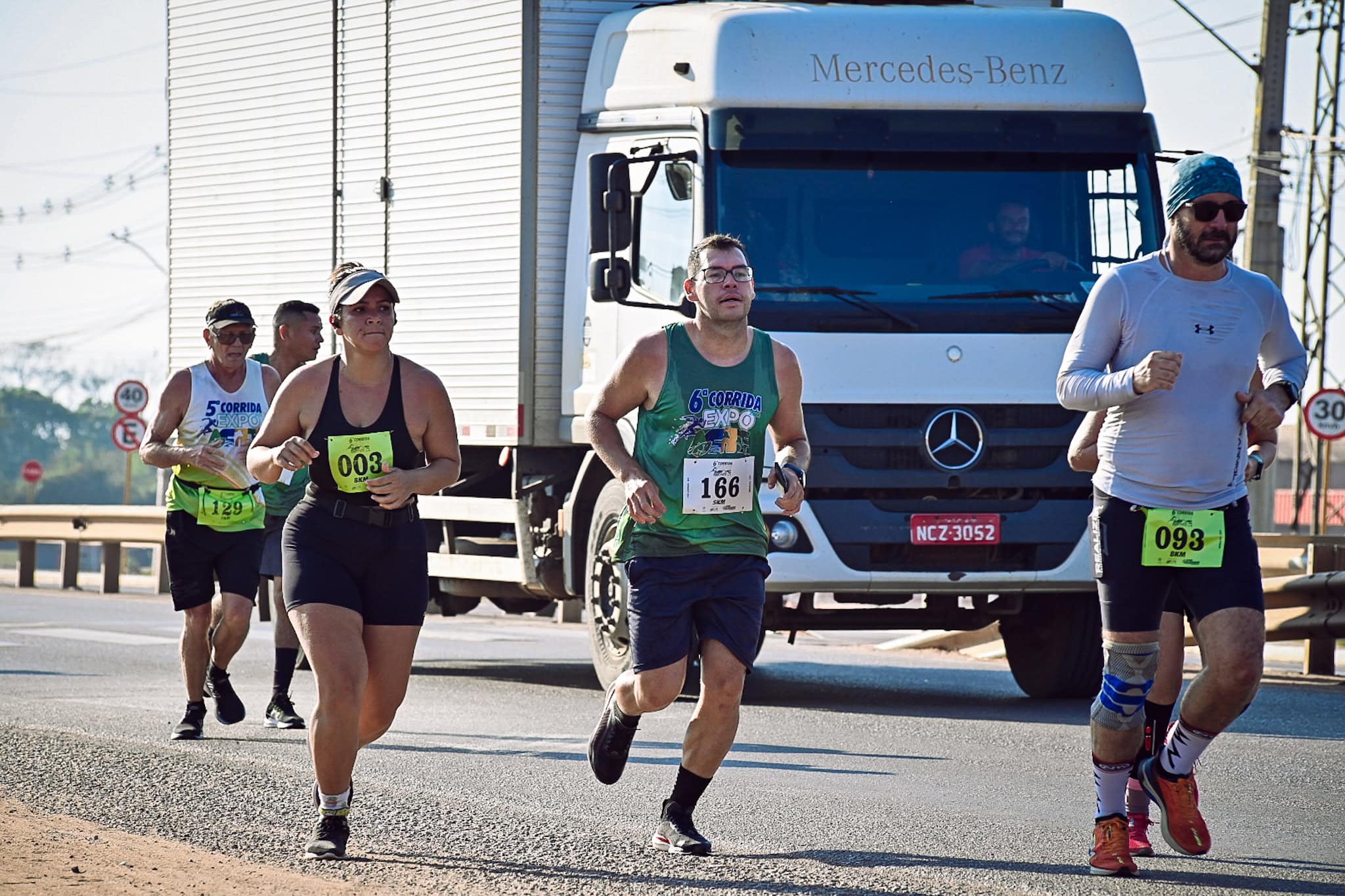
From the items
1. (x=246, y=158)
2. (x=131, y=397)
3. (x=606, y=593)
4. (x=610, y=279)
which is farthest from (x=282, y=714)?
(x=131, y=397)

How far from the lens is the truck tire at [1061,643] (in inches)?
467

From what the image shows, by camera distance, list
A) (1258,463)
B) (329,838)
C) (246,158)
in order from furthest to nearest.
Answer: (246,158), (1258,463), (329,838)

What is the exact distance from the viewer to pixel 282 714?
10.1 metres

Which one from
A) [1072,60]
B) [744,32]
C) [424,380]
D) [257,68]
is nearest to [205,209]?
[257,68]

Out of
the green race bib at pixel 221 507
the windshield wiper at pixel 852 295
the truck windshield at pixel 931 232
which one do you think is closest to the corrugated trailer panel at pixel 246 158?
the truck windshield at pixel 931 232

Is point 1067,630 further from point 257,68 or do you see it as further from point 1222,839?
point 257,68

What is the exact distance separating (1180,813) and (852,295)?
4883 mm

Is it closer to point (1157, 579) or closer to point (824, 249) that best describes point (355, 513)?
point (1157, 579)

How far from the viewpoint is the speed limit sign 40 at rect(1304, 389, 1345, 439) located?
987 inches

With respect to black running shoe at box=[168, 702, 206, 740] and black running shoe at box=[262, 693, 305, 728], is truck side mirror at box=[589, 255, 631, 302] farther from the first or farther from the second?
black running shoe at box=[168, 702, 206, 740]

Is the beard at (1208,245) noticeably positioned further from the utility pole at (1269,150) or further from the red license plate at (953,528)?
the utility pole at (1269,150)

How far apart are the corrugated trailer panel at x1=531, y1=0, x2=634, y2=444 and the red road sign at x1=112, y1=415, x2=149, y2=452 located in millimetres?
18809

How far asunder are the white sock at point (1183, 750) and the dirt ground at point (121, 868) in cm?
245

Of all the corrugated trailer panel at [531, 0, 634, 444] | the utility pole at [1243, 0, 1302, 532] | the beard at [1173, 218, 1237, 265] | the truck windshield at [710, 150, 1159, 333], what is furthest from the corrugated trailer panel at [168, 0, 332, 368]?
the utility pole at [1243, 0, 1302, 532]
